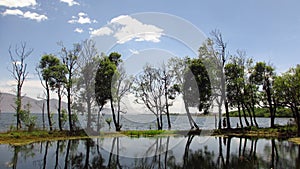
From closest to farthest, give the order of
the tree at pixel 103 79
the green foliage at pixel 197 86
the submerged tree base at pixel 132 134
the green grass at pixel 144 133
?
the submerged tree base at pixel 132 134
the green grass at pixel 144 133
the tree at pixel 103 79
the green foliage at pixel 197 86

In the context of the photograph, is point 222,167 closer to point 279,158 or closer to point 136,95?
point 279,158

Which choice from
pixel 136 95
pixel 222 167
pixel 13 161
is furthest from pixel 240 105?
pixel 13 161

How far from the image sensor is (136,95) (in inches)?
1459

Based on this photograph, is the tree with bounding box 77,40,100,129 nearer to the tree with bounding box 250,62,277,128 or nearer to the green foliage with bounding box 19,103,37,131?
the green foliage with bounding box 19,103,37,131

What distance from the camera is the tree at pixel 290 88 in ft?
99.7

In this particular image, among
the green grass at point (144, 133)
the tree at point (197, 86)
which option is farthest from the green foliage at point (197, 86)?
the green grass at point (144, 133)

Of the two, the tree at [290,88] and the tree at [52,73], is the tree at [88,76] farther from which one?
the tree at [290,88]

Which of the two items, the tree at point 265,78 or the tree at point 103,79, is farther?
the tree at point 265,78

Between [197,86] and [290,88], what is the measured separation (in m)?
10.2

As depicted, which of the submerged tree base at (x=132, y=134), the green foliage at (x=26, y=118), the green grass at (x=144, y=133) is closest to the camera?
the submerged tree base at (x=132, y=134)

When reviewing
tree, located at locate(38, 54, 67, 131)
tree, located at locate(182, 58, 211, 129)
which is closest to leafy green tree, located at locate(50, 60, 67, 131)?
tree, located at locate(38, 54, 67, 131)

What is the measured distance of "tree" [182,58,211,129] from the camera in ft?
109

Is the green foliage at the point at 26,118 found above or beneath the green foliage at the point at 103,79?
beneath

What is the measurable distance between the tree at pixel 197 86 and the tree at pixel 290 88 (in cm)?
790
